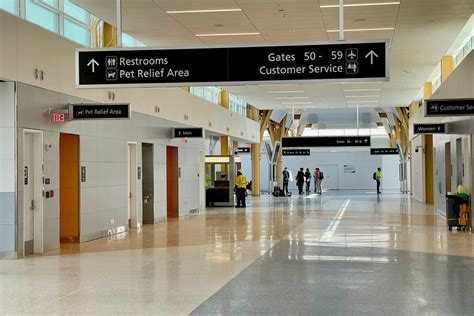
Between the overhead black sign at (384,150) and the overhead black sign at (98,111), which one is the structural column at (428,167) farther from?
the overhead black sign at (98,111)

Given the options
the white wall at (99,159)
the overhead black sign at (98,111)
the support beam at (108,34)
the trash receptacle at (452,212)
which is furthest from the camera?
the trash receptacle at (452,212)

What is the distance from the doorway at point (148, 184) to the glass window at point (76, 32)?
483 centimetres

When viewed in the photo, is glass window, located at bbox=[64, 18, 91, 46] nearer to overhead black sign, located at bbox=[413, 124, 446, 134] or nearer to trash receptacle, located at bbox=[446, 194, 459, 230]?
trash receptacle, located at bbox=[446, 194, 459, 230]

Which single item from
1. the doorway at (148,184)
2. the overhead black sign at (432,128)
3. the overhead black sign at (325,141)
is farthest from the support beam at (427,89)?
the doorway at (148,184)

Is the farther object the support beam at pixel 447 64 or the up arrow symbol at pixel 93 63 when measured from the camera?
the support beam at pixel 447 64

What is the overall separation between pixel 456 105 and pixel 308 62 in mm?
6923

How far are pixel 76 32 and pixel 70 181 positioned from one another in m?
3.24

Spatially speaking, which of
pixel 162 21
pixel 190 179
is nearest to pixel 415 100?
pixel 190 179

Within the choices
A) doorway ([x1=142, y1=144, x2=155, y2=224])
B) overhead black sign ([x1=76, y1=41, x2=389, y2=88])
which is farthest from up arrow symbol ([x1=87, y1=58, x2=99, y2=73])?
doorway ([x1=142, y1=144, x2=155, y2=224])

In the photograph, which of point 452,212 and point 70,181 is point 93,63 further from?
point 452,212

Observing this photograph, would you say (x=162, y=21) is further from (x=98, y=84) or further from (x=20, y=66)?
(x=98, y=84)

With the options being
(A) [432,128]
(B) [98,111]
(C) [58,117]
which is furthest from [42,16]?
(A) [432,128]

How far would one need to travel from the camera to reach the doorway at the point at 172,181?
22.5m

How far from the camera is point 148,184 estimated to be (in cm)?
1978
